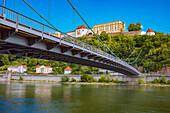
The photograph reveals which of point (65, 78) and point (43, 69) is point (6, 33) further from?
point (43, 69)

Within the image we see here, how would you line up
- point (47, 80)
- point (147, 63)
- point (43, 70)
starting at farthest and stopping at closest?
point (43, 70) < point (47, 80) < point (147, 63)

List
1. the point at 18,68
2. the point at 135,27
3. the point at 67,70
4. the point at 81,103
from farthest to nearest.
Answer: the point at 135,27 → the point at 18,68 → the point at 67,70 → the point at 81,103

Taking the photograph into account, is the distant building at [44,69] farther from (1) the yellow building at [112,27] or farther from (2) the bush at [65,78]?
(1) the yellow building at [112,27]

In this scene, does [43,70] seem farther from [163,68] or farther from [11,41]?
[11,41]

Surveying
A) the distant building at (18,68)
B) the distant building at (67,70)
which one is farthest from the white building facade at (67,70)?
the distant building at (18,68)

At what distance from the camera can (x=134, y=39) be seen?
78.6 metres

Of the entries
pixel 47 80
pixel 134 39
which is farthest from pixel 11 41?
pixel 134 39

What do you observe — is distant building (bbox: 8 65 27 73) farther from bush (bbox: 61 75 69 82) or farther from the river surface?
the river surface

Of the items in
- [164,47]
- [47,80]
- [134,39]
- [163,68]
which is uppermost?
[134,39]

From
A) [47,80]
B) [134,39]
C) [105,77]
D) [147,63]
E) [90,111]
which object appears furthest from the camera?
[134,39]

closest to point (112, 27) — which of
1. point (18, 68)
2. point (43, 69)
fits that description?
point (43, 69)

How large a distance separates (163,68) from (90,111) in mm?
43755

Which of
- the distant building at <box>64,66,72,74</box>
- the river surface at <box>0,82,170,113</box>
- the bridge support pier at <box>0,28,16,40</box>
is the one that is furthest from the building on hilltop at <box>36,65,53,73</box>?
the bridge support pier at <box>0,28,16,40</box>

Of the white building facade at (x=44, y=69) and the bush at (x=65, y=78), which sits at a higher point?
the white building facade at (x=44, y=69)
